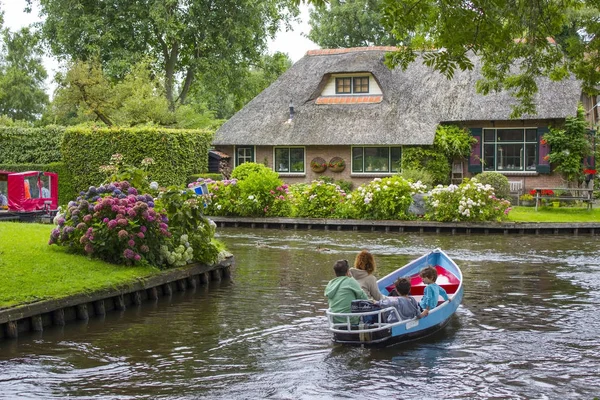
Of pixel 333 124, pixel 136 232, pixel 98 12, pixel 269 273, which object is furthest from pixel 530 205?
pixel 98 12

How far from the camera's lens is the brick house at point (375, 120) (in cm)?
3703

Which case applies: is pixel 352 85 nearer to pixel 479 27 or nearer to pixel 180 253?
pixel 180 253

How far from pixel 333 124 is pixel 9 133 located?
15.1 m

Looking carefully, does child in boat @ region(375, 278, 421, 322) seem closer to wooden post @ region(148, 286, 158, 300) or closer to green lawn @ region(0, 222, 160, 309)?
green lawn @ region(0, 222, 160, 309)

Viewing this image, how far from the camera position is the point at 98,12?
48.8m

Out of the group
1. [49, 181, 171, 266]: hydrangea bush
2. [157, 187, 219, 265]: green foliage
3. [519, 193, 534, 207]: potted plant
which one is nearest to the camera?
[49, 181, 171, 266]: hydrangea bush

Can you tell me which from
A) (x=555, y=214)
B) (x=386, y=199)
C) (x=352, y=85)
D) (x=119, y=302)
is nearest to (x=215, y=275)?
(x=119, y=302)

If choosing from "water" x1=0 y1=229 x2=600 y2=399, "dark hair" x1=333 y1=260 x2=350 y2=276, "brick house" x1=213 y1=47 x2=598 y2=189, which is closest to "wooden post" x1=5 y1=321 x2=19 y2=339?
"water" x1=0 y1=229 x2=600 y2=399

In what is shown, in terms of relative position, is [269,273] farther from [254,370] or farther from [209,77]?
[209,77]

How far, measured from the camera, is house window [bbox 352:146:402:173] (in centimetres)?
3909

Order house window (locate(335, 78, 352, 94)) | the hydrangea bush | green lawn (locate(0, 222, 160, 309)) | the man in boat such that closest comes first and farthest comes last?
the man in boat, green lawn (locate(0, 222, 160, 309)), the hydrangea bush, house window (locate(335, 78, 352, 94))

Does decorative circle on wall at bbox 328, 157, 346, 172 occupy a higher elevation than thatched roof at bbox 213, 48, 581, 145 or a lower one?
lower

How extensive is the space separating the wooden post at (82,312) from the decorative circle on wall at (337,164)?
2622cm

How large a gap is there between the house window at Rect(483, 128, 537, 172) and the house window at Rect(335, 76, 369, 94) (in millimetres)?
6856
